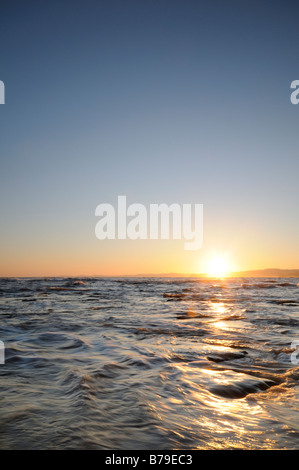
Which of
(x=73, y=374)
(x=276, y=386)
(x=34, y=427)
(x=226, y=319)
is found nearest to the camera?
(x=34, y=427)

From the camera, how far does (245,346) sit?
20.7ft

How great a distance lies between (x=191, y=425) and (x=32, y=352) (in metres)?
3.83

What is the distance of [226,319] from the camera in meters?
10.2

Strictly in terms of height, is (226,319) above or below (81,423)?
below

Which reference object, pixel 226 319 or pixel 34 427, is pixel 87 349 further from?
pixel 226 319

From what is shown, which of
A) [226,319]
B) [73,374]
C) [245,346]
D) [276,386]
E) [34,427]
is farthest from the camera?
[226,319]
